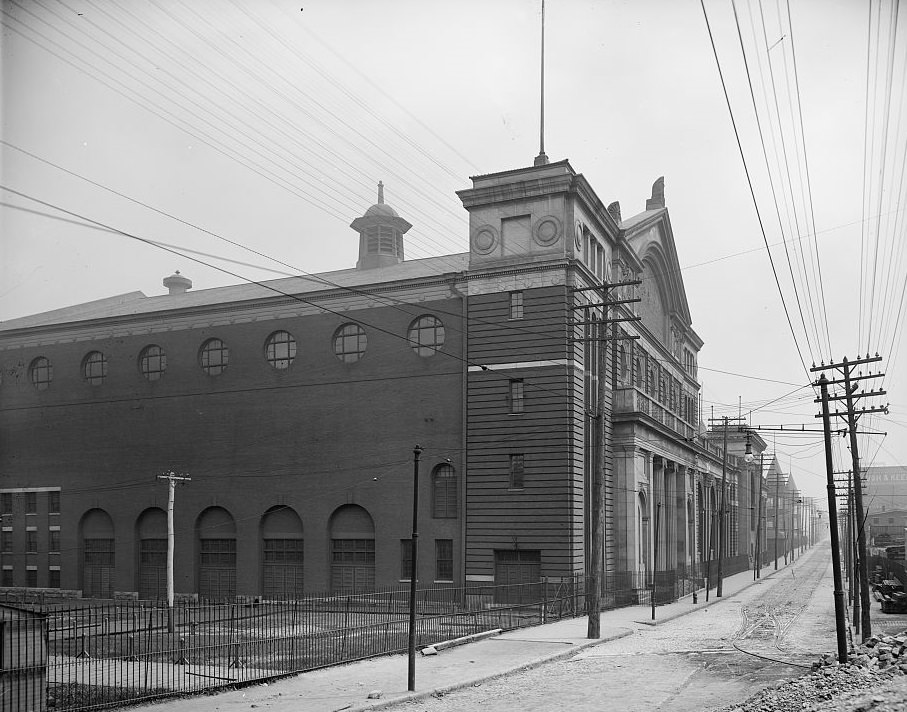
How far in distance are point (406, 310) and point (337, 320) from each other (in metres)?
3.87

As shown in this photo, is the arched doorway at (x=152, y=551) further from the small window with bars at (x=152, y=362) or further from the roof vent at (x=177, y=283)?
the roof vent at (x=177, y=283)

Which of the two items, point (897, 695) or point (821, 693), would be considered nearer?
point (897, 695)

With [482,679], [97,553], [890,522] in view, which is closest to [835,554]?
[482,679]

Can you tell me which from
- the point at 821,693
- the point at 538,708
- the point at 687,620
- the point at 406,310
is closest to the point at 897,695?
the point at 821,693

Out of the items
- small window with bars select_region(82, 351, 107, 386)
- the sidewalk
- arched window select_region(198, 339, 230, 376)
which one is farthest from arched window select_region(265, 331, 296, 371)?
the sidewalk

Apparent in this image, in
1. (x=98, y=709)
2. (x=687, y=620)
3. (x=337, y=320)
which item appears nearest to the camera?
(x=98, y=709)

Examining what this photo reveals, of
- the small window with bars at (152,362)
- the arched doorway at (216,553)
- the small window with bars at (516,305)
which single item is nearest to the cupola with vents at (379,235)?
the small window with bars at (152,362)

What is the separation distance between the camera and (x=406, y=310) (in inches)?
1727

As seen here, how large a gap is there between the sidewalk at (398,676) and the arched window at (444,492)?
9532 millimetres

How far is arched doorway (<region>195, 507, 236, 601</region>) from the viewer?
1800 inches

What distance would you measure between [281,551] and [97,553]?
11.0 meters

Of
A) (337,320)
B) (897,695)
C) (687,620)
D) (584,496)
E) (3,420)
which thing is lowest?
(687,620)

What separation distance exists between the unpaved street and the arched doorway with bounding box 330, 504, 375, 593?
12.6 m

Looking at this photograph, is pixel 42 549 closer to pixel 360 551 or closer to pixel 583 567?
pixel 360 551
